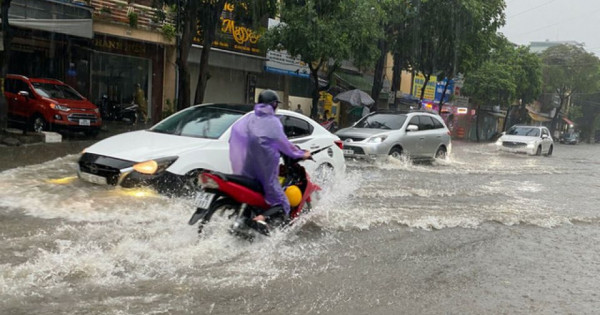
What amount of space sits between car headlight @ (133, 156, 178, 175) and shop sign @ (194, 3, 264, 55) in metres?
13.2

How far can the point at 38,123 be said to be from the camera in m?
12.8

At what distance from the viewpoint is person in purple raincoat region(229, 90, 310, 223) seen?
4750 mm

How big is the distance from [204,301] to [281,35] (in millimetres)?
13839

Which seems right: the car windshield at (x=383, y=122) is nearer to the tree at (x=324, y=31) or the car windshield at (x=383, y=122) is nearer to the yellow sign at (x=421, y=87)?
the tree at (x=324, y=31)

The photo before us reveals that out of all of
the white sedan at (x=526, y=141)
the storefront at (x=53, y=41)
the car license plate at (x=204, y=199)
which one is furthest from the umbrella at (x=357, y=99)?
the car license plate at (x=204, y=199)

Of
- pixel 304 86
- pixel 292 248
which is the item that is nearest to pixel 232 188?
pixel 292 248

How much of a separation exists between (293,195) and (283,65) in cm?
1766

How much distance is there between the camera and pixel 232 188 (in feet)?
15.2

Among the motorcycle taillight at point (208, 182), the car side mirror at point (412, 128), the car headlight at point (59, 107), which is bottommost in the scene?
the motorcycle taillight at point (208, 182)

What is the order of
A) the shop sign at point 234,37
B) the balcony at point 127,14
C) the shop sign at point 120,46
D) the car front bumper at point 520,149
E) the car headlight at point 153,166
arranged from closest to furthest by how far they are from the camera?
the car headlight at point 153,166 → the balcony at point 127,14 → the shop sign at point 120,46 → the shop sign at point 234,37 → the car front bumper at point 520,149

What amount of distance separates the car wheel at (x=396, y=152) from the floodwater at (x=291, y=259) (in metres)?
4.64

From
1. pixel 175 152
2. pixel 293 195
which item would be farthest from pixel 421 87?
pixel 293 195

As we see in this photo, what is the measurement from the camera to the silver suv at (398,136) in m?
12.3

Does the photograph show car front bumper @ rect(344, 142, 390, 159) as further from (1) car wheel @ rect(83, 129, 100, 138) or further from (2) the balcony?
(2) the balcony
